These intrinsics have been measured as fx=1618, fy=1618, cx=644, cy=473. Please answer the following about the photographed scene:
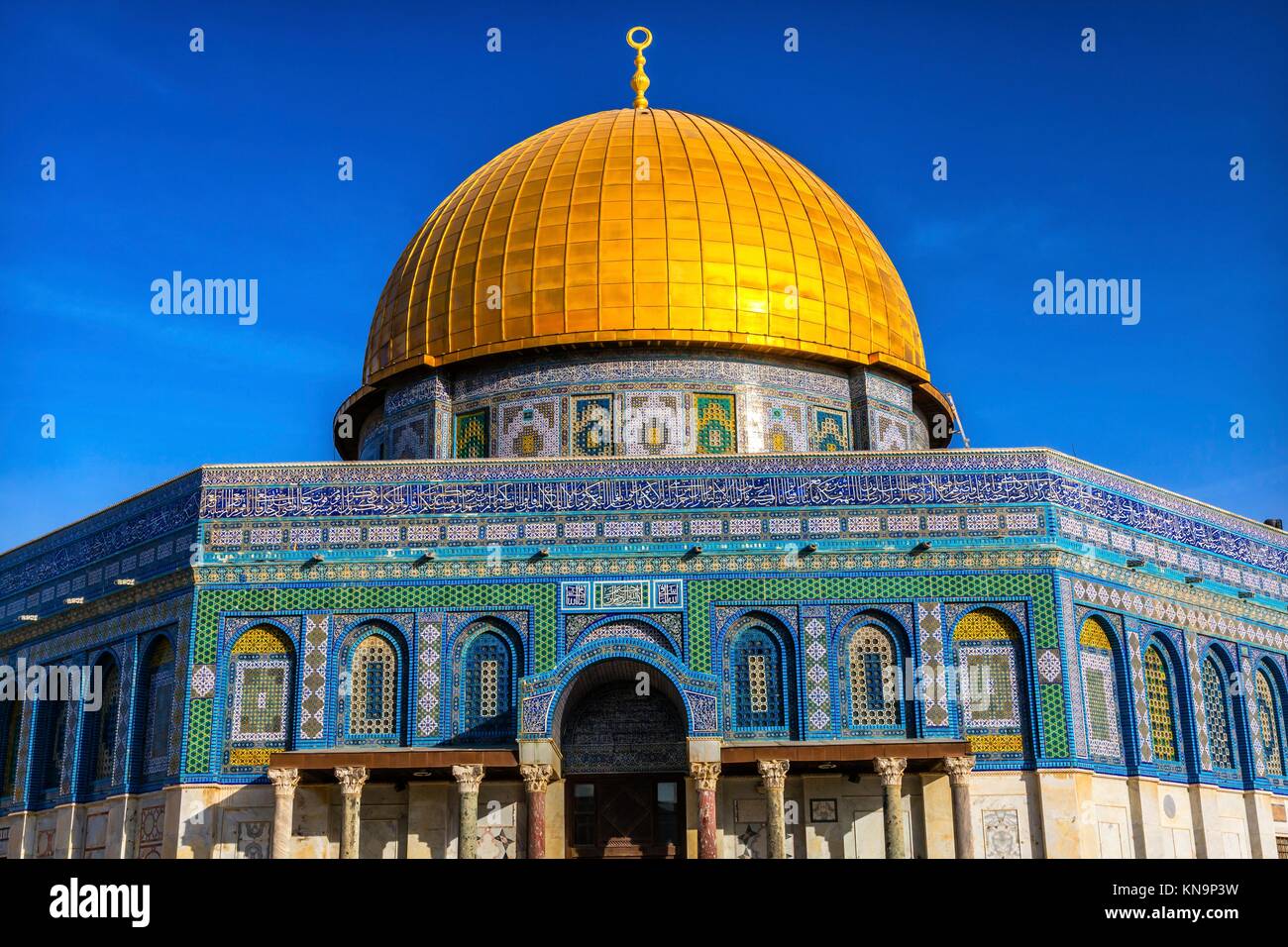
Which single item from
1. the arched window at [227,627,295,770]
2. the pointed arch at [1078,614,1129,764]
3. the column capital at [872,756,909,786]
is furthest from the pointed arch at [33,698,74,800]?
the pointed arch at [1078,614,1129,764]

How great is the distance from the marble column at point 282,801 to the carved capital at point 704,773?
488 cm

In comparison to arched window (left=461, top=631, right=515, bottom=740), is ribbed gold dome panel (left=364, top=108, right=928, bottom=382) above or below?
above

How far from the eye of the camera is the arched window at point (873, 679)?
20.9m

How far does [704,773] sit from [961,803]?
322 centimetres

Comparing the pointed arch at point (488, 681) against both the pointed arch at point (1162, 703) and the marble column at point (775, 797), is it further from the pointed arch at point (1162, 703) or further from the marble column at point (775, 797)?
the pointed arch at point (1162, 703)

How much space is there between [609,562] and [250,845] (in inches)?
228

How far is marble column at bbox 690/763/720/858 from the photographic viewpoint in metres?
19.5

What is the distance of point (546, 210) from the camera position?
26.7m

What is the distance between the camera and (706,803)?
1958cm

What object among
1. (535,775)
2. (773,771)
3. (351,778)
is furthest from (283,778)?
(773,771)

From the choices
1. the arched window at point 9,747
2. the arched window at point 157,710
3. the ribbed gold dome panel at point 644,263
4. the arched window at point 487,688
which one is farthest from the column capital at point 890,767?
the arched window at point 9,747

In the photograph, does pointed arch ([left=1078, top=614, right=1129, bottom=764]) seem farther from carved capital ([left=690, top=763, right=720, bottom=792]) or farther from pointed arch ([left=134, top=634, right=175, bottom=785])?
pointed arch ([left=134, top=634, right=175, bottom=785])

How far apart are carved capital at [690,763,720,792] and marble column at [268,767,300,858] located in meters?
4.88
